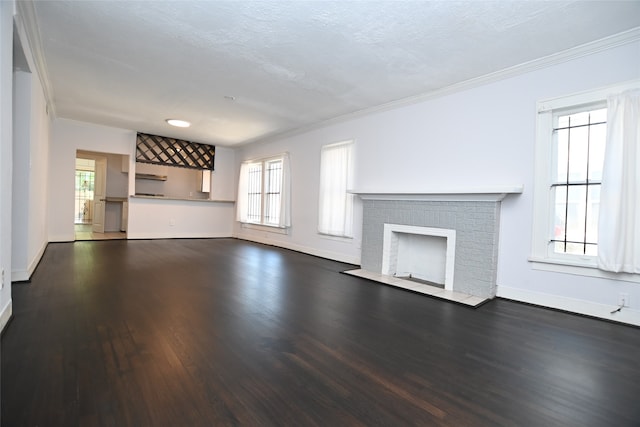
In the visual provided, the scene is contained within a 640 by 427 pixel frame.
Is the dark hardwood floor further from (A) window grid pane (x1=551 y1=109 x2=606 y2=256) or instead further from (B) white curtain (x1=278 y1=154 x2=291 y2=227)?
(B) white curtain (x1=278 y1=154 x2=291 y2=227)

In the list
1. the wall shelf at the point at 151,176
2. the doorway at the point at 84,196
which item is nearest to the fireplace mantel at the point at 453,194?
the wall shelf at the point at 151,176

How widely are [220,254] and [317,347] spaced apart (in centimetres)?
405

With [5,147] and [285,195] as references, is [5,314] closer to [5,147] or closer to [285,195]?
[5,147]

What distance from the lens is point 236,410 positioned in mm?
1407

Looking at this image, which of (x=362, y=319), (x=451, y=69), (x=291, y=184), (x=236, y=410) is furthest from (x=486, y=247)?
(x=291, y=184)

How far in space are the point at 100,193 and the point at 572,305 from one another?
396 inches

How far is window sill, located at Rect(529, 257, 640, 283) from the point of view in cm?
271

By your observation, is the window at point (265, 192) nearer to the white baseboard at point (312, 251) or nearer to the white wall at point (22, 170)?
the white baseboard at point (312, 251)

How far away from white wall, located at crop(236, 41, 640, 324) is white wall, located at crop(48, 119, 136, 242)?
17.6 ft

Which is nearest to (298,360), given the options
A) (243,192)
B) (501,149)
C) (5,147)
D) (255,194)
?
(5,147)

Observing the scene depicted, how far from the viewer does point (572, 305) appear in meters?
2.97

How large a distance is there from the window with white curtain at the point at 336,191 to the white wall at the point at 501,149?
21cm

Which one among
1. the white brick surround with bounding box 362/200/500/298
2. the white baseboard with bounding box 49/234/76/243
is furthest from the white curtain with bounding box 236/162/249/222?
the white brick surround with bounding box 362/200/500/298

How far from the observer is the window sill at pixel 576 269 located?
2710mm
